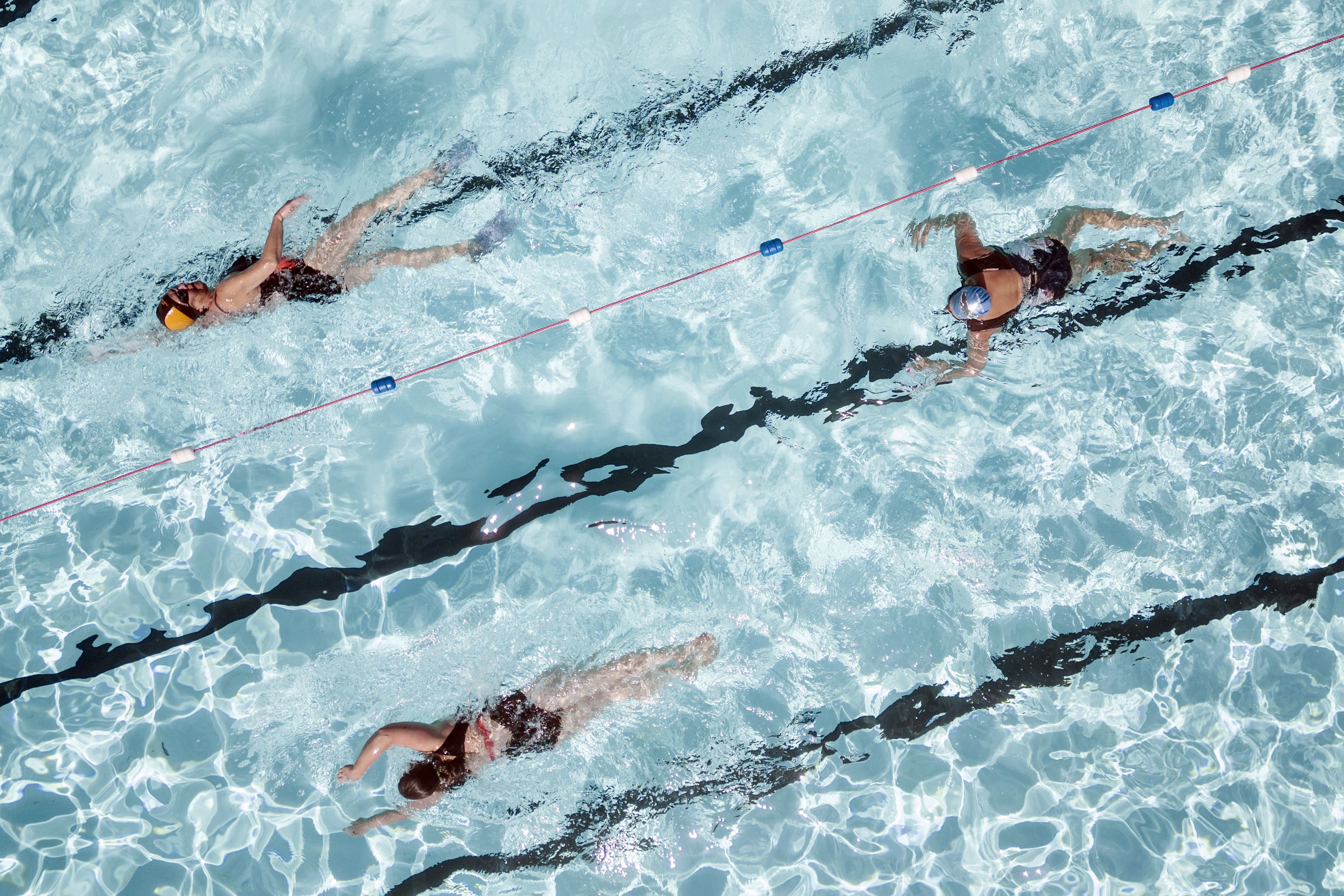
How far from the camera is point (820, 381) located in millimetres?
5789

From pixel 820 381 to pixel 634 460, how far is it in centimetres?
151

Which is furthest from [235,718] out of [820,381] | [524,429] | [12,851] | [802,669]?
[820,381]

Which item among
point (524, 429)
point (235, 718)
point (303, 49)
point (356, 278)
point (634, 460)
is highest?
point (303, 49)

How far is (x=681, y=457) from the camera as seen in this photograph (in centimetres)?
582

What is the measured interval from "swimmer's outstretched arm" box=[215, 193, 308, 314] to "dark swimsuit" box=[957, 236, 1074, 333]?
15.1ft

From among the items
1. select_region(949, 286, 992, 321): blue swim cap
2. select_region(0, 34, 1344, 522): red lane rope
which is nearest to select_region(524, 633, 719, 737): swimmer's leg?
select_region(0, 34, 1344, 522): red lane rope

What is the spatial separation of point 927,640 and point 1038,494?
1.33 m

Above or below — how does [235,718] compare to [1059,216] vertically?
below

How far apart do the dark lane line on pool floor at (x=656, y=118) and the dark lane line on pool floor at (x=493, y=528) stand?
206 cm

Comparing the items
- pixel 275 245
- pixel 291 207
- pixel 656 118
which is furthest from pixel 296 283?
pixel 656 118

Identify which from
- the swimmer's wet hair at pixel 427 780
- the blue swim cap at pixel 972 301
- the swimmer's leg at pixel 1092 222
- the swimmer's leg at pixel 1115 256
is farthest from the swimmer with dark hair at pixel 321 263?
the swimmer's leg at pixel 1115 256

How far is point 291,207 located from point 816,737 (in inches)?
208

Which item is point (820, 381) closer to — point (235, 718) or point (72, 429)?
point (235, 718)

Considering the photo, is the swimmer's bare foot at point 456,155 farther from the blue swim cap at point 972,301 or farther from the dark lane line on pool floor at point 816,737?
the dark lane line on pool floor at point 816,737
